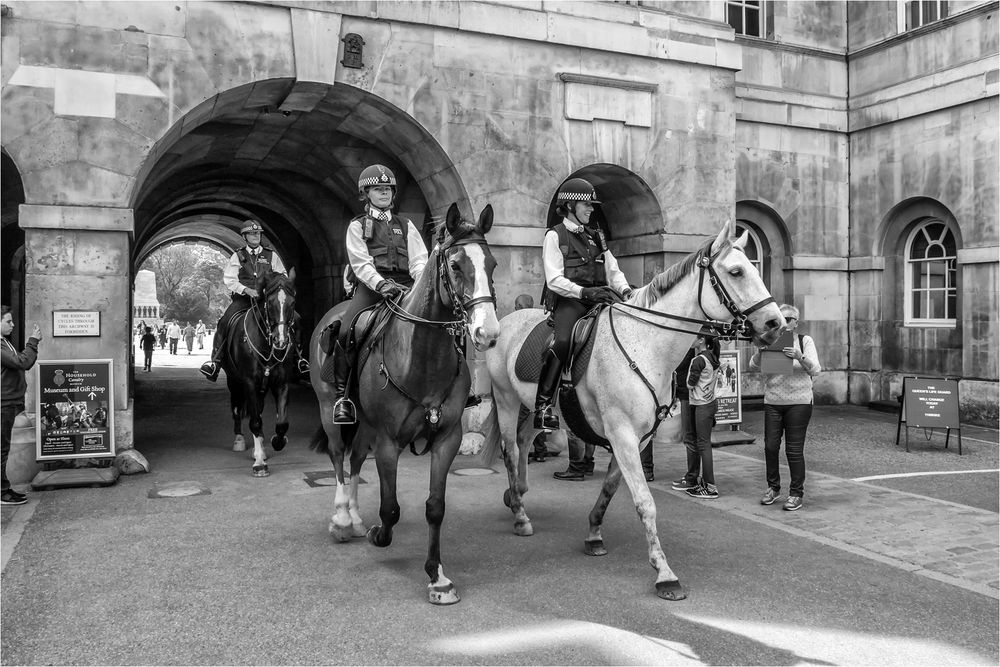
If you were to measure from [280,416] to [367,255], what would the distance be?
13.6 ft

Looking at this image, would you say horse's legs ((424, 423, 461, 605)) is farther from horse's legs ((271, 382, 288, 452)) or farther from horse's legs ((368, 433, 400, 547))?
horse's legs ((271, 382, 288, 452))

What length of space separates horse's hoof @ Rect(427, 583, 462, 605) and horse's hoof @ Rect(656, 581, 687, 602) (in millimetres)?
1324

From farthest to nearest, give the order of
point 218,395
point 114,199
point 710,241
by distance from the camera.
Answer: point 218,395 → point 114,199 → point 710,241

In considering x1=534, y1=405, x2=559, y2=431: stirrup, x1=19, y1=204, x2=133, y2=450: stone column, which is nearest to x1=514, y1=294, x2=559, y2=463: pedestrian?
x1=534, y1=405, x2=559, y2=431: stirrup

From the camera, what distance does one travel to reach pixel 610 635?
4473 millimetres

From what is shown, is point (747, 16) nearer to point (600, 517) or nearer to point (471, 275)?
point (600, 517)

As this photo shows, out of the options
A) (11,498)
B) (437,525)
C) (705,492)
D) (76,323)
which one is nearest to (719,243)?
(437,525)

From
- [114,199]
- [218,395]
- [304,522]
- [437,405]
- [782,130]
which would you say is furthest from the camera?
[218,395]

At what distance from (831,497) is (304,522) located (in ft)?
17.5

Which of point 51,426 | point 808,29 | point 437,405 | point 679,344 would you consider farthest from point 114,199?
point 808,29

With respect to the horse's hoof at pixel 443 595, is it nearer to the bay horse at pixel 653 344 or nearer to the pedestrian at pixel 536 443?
the bay horse at pixel 653 344

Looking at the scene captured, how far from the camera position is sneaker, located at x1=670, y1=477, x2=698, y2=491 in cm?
838

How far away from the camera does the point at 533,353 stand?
6.63 metres

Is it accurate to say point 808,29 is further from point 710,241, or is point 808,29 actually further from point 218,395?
point 218,395
